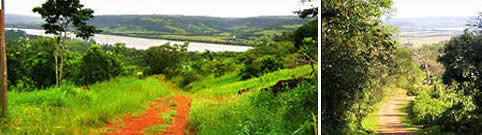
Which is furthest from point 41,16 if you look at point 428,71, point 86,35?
point 428,71

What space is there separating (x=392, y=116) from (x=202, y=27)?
3.97 metres

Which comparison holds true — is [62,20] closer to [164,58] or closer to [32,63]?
[32,63]

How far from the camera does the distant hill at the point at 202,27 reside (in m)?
6.21

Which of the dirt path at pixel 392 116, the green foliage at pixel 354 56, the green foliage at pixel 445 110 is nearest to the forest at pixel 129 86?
the green foliage at pixel 354 56

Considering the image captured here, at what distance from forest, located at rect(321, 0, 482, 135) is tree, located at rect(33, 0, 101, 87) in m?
3.78

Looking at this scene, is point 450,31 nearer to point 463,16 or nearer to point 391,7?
point 463,16

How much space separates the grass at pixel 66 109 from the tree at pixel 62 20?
57 centimetres

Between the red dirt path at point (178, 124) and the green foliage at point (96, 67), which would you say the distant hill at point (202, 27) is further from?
the red dirt path at point (178, 124)

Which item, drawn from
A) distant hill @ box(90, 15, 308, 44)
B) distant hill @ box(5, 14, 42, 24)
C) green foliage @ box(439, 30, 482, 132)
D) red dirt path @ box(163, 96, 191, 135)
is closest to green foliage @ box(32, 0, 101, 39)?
distant hill @ box(5, 14, 42, 24)

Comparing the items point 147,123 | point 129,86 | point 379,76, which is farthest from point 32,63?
point 379,76

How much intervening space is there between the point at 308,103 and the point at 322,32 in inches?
44.1

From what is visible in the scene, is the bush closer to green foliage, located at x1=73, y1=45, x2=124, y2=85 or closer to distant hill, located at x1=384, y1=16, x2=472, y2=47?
distant hill, located at x1=384, y1=16, x2=472, y2=47

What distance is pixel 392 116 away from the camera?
4059mm

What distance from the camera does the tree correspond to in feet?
15.5
